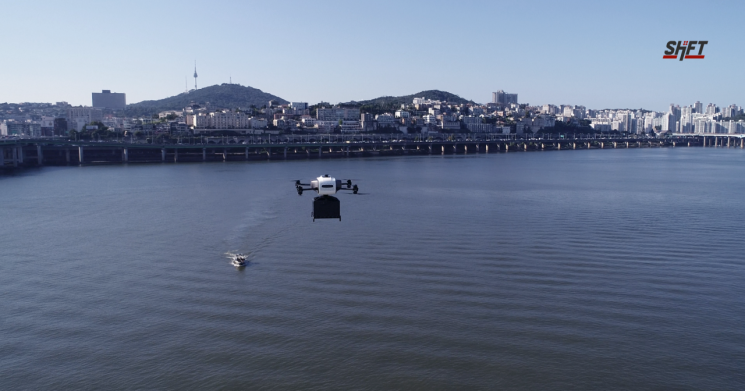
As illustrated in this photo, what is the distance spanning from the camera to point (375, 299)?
12141mm

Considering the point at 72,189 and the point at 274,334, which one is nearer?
the point at 274,334

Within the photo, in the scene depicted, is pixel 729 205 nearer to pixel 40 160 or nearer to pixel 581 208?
pixel 581 208

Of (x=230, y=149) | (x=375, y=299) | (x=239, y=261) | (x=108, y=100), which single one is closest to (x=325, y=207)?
(x=375, y=299)

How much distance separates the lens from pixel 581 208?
2412cm

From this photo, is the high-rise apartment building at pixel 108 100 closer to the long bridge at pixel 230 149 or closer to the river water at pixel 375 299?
the long bridge at pixel 230 149

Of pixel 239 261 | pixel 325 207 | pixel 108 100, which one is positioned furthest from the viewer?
pixel 108 100

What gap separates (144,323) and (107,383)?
7.32 ft

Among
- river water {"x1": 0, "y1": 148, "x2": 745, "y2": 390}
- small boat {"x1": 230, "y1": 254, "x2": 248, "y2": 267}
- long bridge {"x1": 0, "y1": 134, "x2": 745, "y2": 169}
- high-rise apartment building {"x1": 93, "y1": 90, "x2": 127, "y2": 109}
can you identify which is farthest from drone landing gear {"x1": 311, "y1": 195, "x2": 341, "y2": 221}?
high-rise apartment building {"x1": 93, "y1": 90, "x2": 127, "y2": 109}

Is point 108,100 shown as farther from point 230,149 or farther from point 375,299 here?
point 375,299

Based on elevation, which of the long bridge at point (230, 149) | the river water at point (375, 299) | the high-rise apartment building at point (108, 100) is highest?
the high-rise apartment building at point (108, 100)

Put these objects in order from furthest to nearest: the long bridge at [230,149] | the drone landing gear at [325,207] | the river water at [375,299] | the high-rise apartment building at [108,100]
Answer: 1. the high-rise apartment building at [108,100]
2. the long bridge at [230,149]
3. the river water at [375,299]
4. the drone landing gear at [325,207]

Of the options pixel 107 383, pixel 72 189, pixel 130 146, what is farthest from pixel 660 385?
pixel 130 146

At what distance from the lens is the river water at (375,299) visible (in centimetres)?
929

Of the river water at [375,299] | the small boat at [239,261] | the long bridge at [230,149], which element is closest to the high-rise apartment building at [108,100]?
the long bridge at [230,149]
